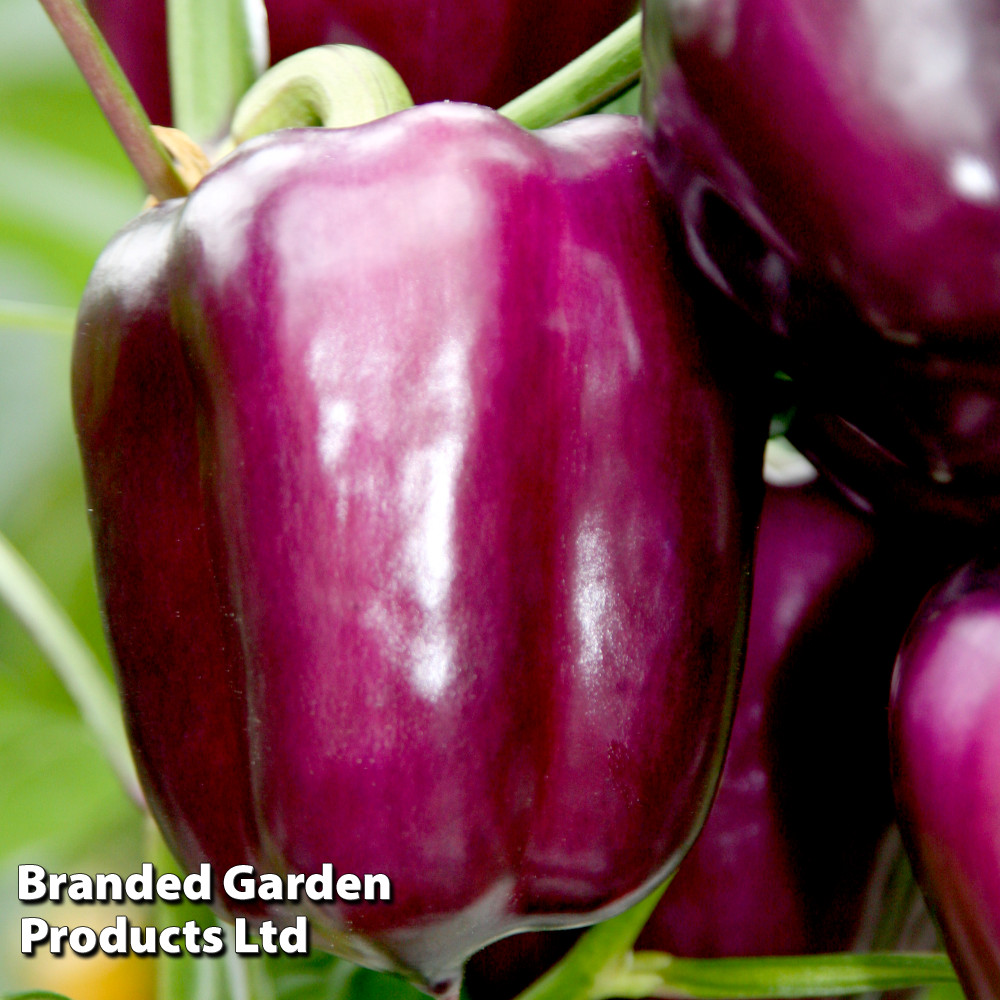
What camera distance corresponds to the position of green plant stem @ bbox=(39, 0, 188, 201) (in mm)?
396

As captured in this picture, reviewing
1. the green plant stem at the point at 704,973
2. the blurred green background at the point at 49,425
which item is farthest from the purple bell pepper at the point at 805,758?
the blurred green background at the point at 49,425

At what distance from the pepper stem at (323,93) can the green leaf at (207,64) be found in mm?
10

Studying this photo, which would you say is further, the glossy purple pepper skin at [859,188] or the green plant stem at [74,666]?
the green plant stem at [74,666]

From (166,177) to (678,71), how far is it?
0.68ft

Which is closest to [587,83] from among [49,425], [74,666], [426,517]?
[426,517]

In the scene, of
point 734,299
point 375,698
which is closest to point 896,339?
point 734,299

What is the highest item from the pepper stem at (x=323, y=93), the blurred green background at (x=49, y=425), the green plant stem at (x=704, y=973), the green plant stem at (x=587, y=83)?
the pepper stem at (x=323, y=93)

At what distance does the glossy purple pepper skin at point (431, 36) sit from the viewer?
1.79 feet

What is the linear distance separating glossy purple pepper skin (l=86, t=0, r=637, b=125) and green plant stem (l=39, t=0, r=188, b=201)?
0.52 ft

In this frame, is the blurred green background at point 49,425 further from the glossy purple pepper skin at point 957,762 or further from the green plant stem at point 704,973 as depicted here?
the glossy purple pepper skin at point 957,762

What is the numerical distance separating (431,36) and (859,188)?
1.01 ft

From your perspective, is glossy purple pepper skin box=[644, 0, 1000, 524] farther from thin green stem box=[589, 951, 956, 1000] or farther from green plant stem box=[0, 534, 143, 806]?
green plant stem box=[0, 534, 143, 806]

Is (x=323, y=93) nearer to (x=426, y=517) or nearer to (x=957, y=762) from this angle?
(x=426, y=517)

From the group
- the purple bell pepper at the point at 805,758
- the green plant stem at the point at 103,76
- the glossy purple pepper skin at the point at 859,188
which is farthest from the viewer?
the purple bell pepper at the point at 805,758
